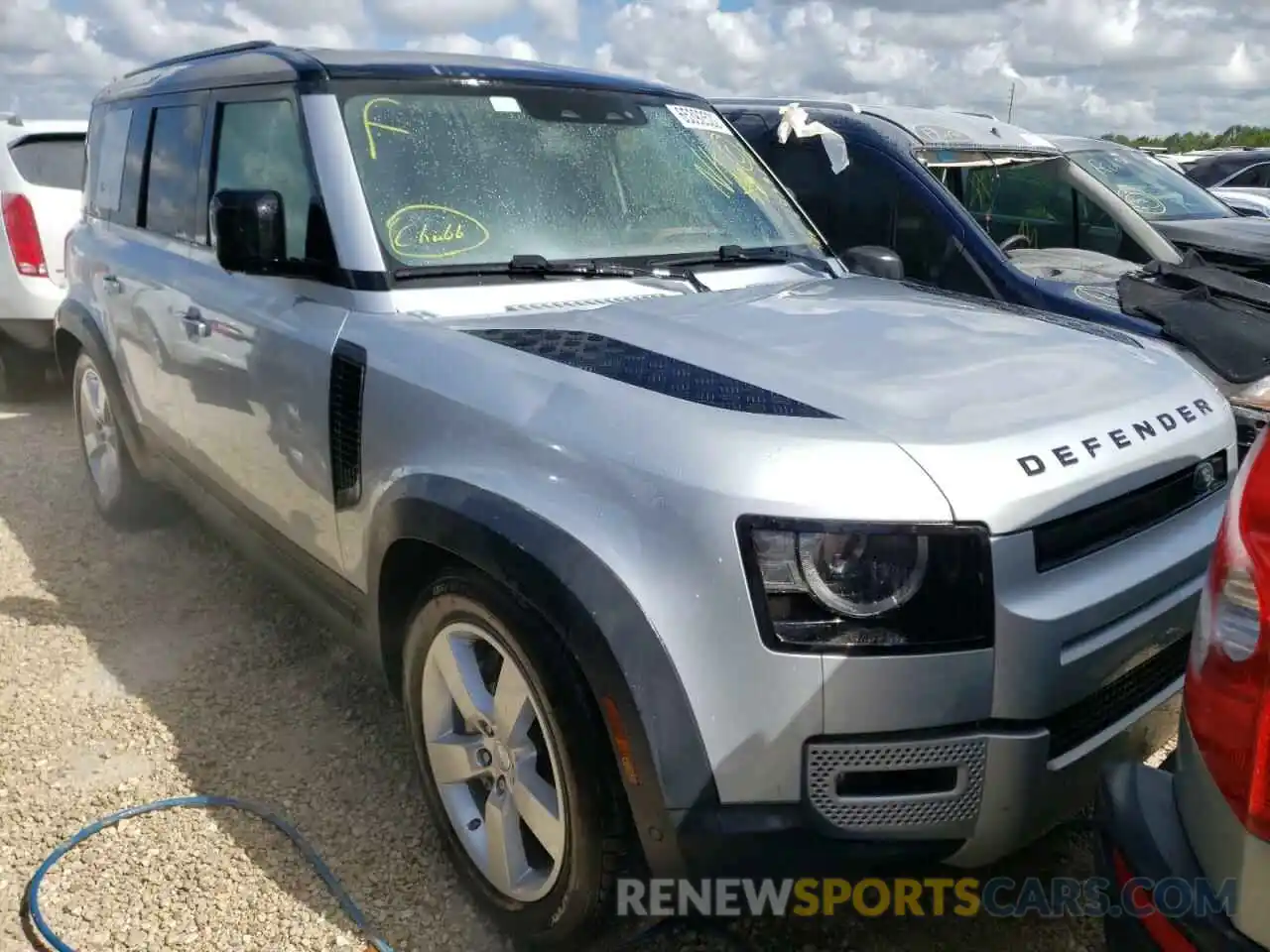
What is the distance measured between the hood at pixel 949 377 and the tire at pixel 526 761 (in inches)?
21.8

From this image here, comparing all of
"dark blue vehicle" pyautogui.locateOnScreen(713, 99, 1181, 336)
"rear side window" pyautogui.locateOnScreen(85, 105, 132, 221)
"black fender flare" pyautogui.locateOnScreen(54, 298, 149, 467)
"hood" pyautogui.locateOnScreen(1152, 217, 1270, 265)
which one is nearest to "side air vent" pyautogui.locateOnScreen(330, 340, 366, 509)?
"black fender flare" pyautogui.locateOnScreen(54, 298, 149, 467)

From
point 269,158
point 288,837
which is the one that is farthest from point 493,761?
point 269,158

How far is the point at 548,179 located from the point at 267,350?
3.04 ft

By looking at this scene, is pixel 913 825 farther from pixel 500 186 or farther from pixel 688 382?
pixel 500 186

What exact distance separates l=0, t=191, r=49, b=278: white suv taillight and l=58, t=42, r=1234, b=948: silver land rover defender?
4257 mm

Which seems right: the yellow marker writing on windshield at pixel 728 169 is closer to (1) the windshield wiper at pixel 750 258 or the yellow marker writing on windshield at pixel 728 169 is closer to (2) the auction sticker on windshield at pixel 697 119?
(2) the auction sticker on windshield at pixel 697 119

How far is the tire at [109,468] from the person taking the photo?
Answer: 4.86 meters

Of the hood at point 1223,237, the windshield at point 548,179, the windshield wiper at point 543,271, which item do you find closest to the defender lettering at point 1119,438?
the windshield wiper at point 543,271

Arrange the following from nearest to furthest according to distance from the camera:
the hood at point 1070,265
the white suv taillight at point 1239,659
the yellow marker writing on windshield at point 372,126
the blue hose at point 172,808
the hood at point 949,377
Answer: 1. the white suv taillight at point 1239,659
2. the hood at point 949,377
3. the blue hose at point 172,808
4. the yellow marker writing on windshield at point 372,126
5. the hood at point 1070,265

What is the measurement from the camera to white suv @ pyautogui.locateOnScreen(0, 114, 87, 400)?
7047mm

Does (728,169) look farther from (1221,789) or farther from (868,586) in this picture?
(1221,789)

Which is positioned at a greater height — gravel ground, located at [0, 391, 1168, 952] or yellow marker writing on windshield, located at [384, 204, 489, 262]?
yellow marker writing on windshield, located at [384, 204, 489, 262]

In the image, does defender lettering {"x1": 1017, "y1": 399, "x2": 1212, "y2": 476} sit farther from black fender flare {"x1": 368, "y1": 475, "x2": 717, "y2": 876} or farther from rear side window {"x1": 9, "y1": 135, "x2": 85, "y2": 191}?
rear side window {"x1": 9, "y1": 135, "x2": 85, "y2": 191}

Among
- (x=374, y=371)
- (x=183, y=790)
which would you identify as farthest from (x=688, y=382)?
(x=183, y=790)
